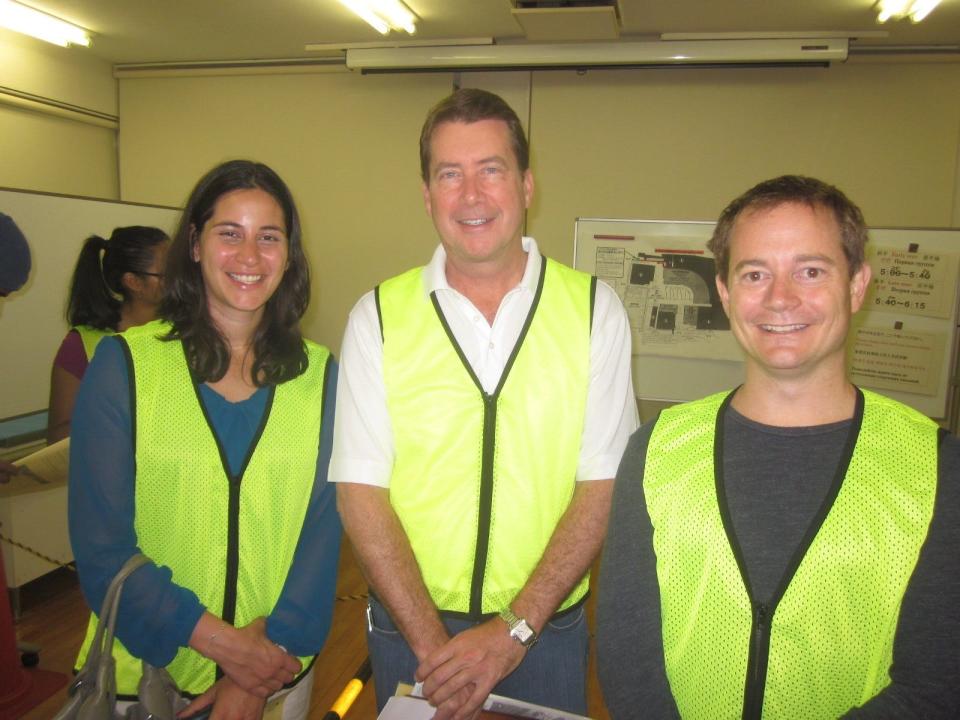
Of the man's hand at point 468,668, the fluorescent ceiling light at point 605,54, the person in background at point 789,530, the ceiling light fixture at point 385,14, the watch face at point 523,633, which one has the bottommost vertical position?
the man's hand at point 468,668

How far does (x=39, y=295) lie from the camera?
352cm

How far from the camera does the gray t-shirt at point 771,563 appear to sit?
934 millimetres

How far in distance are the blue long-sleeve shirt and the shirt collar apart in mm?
449

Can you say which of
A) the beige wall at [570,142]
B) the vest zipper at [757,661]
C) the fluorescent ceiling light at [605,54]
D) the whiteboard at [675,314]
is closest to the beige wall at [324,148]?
the beige wall at [570,142]

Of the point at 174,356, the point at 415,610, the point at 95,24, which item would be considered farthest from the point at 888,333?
the point at 95,24

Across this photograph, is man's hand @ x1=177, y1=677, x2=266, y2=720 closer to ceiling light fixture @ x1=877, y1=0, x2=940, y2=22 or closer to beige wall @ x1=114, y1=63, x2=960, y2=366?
beige wall @ x1=114, y1=63, x2=960, y2=366

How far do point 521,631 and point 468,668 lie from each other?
0.12 m

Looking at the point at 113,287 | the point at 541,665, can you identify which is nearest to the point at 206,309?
the point at 541,665

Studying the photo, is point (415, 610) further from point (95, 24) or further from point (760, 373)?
point (95, 24)

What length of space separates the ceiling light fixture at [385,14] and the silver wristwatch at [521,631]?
344 cm

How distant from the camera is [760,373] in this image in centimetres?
110

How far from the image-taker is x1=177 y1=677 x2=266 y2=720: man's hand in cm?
128

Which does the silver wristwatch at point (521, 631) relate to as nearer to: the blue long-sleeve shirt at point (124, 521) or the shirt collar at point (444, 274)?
the blue long-sleeve shirt at point (124, 521)

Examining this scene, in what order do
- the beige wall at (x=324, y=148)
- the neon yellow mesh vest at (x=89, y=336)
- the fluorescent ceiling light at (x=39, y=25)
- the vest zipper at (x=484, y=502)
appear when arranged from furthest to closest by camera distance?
the beige wall at (x=324, y=148) < the fluorescent ceiling light at (x=39, y=25) < the neon yellow mesh vest at (x=89, y=336) < the vest zipper at (x=484, y=502)
